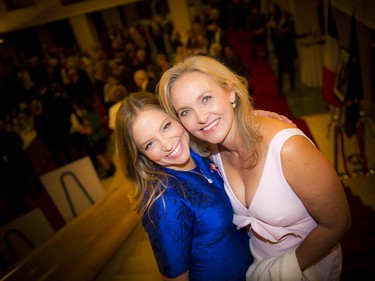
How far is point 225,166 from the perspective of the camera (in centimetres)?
200

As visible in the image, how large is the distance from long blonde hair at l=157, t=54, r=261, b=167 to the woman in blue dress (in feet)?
0.32

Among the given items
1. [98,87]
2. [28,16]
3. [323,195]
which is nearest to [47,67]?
[28,16]

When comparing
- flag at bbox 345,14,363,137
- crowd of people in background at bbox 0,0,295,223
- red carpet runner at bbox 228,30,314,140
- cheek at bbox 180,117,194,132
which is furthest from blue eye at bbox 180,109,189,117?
red carpet runner at bbox 228,30,314,140

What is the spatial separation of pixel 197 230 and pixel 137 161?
1.64 feet

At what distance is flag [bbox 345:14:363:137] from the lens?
4.19 m

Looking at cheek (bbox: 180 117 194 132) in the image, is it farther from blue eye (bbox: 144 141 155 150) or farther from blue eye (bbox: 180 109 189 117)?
blue eye (bbox: 144 141 155 150)

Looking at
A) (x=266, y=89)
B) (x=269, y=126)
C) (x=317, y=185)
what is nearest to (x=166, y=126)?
(x=269, y=126)

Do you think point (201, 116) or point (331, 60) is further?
point (331, 60)

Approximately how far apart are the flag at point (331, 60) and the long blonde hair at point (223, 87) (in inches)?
159

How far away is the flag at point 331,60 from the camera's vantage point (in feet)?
16.7

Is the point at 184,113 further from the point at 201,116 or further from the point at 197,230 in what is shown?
the point at 197,230

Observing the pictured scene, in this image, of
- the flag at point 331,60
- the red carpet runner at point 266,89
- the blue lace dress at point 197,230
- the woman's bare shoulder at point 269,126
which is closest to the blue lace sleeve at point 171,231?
the blue lace dress at point 197,230

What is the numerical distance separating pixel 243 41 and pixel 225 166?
11.5 m

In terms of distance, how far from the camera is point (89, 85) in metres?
8.57
